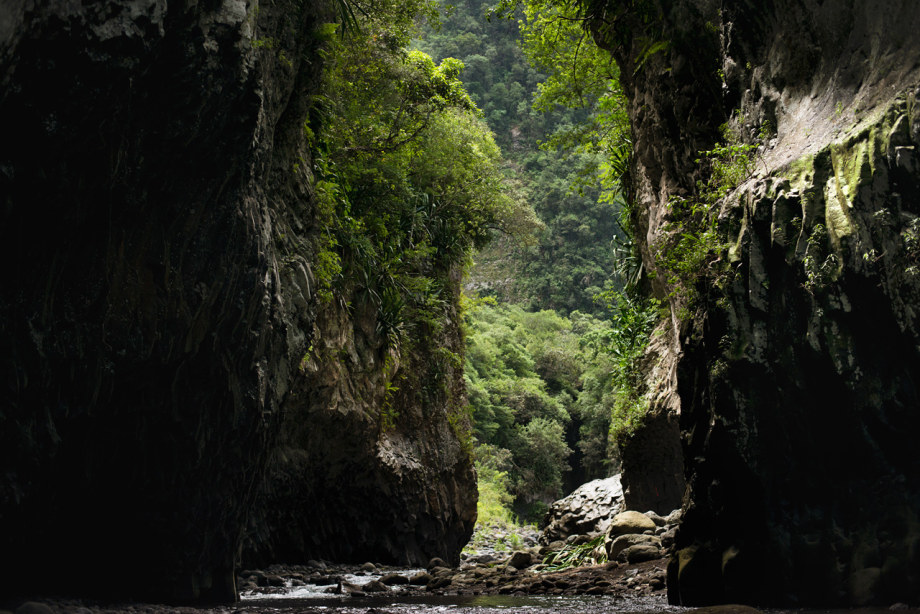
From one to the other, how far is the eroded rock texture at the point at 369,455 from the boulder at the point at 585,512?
267 centimetres

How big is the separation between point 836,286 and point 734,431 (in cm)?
160

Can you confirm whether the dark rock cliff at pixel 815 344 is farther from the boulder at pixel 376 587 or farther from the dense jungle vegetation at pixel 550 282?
the dense jungle vegetation at pixel 550 282

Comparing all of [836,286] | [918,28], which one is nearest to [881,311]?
[836,286]

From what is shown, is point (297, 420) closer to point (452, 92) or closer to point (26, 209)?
point (26, 209)

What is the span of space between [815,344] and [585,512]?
1061 centimetres

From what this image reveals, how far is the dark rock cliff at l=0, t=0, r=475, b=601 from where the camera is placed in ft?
16.6

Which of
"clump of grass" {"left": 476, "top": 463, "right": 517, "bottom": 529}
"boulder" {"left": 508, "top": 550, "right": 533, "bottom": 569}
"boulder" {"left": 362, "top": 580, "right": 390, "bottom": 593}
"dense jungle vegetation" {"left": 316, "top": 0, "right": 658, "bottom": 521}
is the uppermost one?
"dense jungle vegetation" {"left": 316, "top": 0, "right": 658, "bottom": 521}

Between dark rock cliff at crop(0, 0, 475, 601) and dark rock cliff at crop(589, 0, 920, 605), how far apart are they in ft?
15.5

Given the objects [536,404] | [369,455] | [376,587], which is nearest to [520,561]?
[376,587]

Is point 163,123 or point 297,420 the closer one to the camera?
point 163,123

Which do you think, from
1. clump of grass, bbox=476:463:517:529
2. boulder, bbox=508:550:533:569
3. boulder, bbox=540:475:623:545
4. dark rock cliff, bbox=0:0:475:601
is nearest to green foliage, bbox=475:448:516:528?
clump of grass, bbox=476:463:517:529

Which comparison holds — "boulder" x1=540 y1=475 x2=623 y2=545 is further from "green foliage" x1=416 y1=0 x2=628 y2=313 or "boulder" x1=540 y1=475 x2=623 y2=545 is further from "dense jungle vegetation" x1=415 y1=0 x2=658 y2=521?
"green foliage" x1=416 y1=0 x2=628 y2=313

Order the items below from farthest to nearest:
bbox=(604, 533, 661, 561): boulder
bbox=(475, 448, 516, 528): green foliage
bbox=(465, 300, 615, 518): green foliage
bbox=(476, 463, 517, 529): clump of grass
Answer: bbox=(465, 300, 615, 518): green foliage
bbox=(475, 448, 516, 528): green foliage
bbox=(476, 463, 517, 529): clump of grass
bbox=(604, 533, 661, 561): boulder

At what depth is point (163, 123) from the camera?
5.71 m
